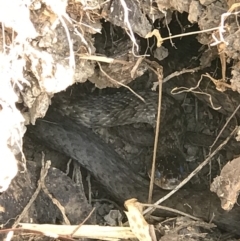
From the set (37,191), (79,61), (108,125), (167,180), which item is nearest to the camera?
(79,61)

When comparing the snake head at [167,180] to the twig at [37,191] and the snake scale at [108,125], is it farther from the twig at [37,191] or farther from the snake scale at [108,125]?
the twig at [37,191]

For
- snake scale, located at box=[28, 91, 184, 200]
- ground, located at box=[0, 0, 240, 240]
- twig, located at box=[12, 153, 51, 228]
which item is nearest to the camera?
ground, located at box=[0, 0, 240, 240]

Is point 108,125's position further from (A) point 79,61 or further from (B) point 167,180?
(A) point 79,61

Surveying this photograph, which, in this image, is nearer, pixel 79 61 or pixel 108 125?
pixel 79 61

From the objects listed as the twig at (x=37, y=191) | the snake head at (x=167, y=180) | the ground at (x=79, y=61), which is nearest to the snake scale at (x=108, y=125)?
the snake head at (x=167, y=180)

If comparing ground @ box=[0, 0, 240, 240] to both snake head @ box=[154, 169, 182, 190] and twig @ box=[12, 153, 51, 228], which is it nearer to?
twig @ box=[12, 153, 51, 228]

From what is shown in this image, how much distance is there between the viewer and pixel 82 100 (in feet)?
7.98

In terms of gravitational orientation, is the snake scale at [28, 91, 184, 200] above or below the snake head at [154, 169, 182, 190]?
above

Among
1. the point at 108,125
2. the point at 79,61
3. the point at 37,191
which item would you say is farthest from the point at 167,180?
the point at 79,61

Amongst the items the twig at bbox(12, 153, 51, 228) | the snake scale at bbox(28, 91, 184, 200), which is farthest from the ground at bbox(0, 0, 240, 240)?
the snake scale at bbox(28, 91, 184, 200)

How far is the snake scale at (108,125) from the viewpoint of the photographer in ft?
7.31

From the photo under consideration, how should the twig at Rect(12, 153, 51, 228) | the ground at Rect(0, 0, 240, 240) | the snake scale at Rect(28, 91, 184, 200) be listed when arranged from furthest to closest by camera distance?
1. the snake scale at Rect(28, 91, 184, 200)
2. the twig at Rect(12, 153, 51, 228)
3. the ground at Rect(0, 0, 240, 240)

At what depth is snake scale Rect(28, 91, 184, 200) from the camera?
7.31 ft

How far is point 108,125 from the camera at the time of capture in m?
2.46
